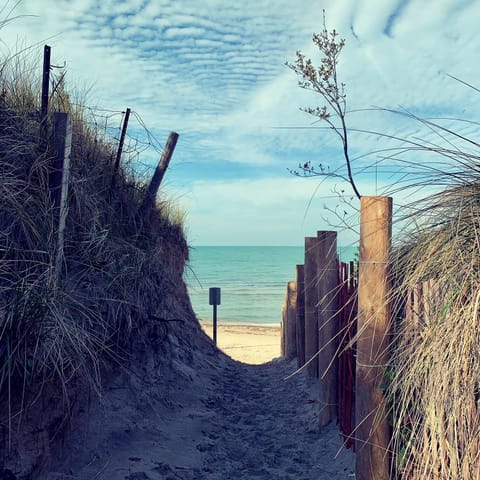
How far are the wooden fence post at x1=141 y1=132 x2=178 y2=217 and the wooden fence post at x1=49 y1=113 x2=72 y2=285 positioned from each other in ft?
5.49

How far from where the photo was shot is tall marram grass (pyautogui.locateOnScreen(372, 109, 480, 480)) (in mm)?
2299

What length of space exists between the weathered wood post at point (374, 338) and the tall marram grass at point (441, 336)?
90 mm

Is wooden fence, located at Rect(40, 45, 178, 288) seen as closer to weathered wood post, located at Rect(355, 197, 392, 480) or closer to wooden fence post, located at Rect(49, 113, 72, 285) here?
wooden fence post, located at Rect(49, 113, 72, 285)

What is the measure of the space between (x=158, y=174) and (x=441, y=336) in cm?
456

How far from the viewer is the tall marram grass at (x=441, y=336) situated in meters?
2.30

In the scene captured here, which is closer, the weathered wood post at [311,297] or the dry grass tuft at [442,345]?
the dry grass tuft at [442,345]

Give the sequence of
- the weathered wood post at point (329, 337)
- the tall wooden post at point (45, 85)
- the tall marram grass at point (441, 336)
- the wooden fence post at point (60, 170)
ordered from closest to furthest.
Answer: the tall marram grass at point (441, 336)
the wooden fence post at point (60, 170)
the tall wooden post at point (45, 85)
the weathered wood post at point (329, 337)

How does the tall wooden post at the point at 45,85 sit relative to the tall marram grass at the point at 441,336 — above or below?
above

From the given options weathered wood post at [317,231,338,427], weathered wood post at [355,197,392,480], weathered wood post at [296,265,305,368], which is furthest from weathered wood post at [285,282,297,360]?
weathered wood post at [355,197,392,480]

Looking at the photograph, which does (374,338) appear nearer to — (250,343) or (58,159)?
(58,159)

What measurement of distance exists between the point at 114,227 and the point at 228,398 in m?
2.65

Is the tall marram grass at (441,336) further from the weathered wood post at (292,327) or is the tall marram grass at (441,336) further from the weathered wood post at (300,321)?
the weathered wood post at (292,327)

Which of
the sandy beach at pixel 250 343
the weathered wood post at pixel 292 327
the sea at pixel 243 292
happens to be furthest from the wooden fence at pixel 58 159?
the sandy beach at pixel 250 343

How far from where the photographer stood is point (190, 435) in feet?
15.1
